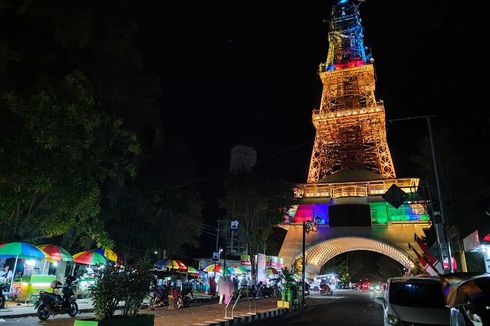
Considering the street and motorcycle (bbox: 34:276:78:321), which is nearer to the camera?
the street

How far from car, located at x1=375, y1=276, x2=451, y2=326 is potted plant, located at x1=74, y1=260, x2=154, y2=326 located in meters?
4.70

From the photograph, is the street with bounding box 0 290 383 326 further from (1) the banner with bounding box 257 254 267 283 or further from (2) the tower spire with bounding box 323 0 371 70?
(2) the tower spire with bounding box 323 0 371 70

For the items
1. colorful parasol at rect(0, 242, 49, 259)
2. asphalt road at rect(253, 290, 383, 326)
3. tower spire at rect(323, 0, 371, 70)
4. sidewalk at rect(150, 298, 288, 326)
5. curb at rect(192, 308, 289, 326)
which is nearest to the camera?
curb at rect(192, 308, 289, 326)

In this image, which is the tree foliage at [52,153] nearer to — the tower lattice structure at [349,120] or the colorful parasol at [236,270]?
the colorful parasol at [236,270]

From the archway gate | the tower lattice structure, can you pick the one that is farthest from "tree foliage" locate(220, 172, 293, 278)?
the tower lattice structure

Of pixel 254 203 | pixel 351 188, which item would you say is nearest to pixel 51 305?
pixel 254 203

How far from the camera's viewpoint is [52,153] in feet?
42.2

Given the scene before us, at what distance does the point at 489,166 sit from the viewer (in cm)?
1354

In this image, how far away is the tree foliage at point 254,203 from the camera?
34.1 metres

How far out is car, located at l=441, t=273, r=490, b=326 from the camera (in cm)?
434

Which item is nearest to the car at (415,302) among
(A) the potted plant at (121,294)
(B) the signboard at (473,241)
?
(A) the potted plant at (121,294)

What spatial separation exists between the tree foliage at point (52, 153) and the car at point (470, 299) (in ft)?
35.4

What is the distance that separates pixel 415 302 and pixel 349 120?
4566cm

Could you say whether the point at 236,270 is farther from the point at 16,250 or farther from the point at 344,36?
the point at 344,36
